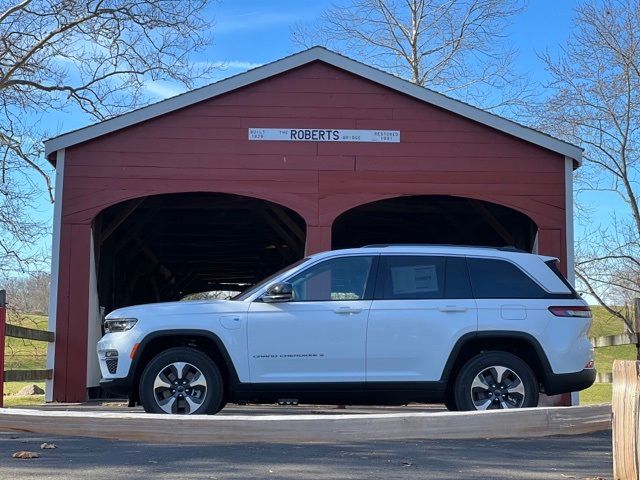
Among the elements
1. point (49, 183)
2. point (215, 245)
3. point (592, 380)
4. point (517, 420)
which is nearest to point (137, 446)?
point (517, 420)

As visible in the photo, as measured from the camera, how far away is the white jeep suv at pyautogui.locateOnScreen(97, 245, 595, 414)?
27.0 ft

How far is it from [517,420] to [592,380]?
1.69 m

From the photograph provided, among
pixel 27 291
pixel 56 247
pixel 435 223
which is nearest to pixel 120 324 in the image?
pixel 56 247

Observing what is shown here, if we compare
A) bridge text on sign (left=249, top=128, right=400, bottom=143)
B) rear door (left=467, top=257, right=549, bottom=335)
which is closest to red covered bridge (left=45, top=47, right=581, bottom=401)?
bridge text on sign (left=249, top=128, right=400, bottom=143)

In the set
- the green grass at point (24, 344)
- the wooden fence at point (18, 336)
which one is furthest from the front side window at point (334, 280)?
the green grass at point (24, 344)

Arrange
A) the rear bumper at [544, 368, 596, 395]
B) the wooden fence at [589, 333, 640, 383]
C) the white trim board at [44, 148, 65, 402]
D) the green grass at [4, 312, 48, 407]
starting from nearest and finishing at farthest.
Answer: the rear bumper at [544, 368, 596, 395]
the wooden fence at [589, 333, 640, 383]
the white trim board at [44, 148, 65, 402]
the green grass at [4, 312, 48, 407]

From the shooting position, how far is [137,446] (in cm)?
652

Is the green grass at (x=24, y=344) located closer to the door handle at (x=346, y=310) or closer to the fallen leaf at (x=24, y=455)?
the door handle at (x=346, y=310)

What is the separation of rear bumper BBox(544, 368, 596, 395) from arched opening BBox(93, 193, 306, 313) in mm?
6458

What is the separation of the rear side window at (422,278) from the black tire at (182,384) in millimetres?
1833

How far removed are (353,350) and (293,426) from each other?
1.70 meters

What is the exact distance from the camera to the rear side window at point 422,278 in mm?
8477

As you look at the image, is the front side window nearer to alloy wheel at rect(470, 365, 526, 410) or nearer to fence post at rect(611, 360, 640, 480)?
alloy wheel at rect(470, 365, 526, 410)

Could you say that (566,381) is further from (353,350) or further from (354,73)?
(354,73)
